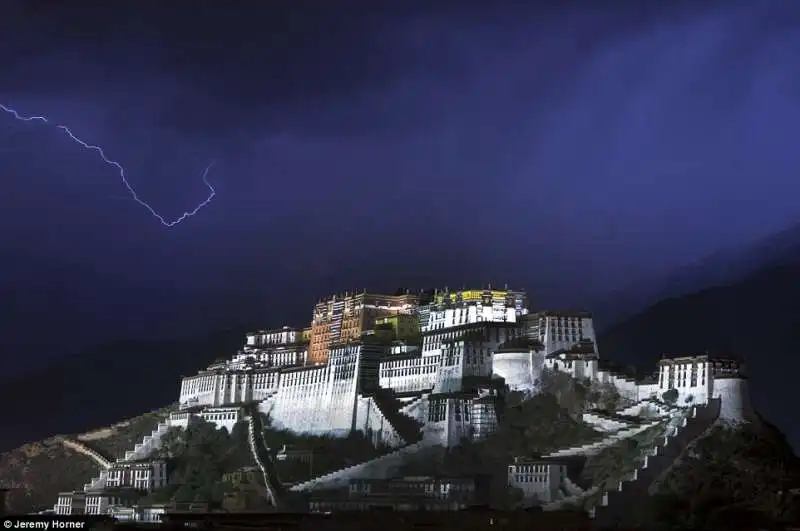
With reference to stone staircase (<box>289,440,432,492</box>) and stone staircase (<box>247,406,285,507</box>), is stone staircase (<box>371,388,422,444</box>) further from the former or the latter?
stone staircase (<box>247,406,285,507</box>)

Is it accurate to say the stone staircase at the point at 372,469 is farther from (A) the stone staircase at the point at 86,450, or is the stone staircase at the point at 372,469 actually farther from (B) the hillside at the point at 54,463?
(B) the hillside at the point at 54,463

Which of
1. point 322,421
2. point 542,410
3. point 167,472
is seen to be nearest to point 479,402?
point 542,410

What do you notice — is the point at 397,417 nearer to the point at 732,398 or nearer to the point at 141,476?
the point at 141,476

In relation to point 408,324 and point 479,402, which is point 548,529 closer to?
point 479,402

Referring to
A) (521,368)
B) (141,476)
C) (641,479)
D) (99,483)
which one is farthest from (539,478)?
(99,483)

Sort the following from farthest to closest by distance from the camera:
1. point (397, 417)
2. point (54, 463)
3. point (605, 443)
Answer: point (54, 463), point (397, 417), point (605, 443)

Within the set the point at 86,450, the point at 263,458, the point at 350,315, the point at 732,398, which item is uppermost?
the point at 350,315

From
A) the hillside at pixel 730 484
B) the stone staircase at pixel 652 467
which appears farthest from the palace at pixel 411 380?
the hillside at pixel 730 484
